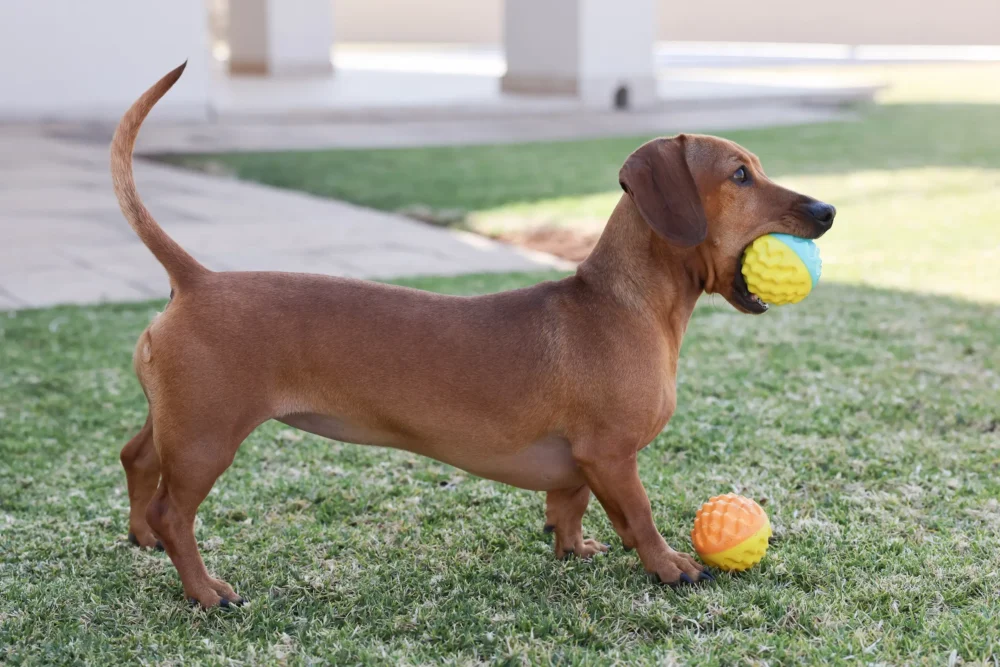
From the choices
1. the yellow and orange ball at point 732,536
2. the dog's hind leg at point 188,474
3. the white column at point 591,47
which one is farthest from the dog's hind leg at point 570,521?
the white column at point 591,47

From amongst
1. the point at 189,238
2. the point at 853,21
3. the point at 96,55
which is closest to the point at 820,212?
the point at 189,238

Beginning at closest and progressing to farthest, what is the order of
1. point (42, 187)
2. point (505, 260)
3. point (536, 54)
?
point (505, 260), point (42, 187), point (536, 54)

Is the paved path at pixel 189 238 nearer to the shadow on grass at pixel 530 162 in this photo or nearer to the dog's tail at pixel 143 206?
the shadow on grass at pixel 530 162

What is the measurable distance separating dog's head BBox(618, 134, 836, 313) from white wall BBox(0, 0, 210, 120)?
11164 mm

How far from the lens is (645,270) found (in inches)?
114

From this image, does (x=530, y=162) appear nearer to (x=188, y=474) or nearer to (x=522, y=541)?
(x=522, y=541)

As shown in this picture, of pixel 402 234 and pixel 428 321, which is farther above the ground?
pixel 428 321

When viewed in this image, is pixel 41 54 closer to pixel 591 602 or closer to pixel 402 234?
pixel 402 234

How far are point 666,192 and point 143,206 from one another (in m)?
1.37

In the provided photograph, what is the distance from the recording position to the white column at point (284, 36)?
20125 mm

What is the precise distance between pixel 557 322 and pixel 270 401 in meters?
0.80

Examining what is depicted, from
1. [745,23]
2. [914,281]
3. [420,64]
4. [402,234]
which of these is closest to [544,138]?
[402,234]

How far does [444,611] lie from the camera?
2.79m

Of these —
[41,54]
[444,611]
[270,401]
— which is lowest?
[444,611]
